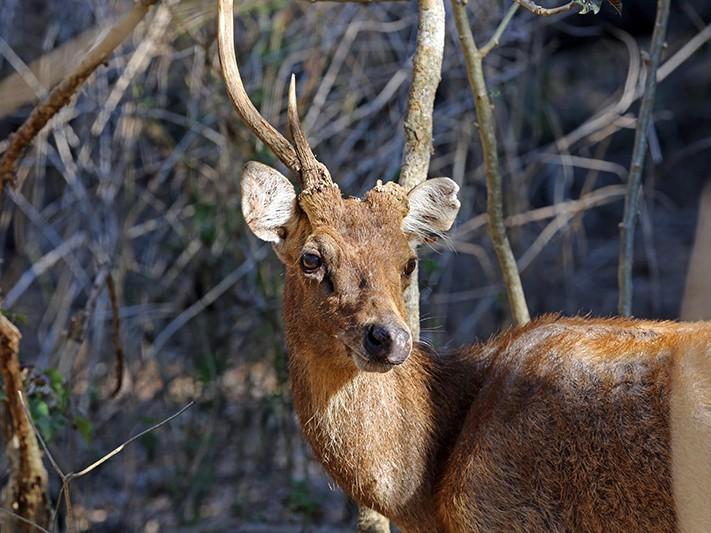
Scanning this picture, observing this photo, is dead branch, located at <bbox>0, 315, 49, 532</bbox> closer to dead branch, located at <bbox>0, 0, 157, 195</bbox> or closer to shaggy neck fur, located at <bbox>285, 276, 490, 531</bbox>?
dead branch, located at <bbox>0, 0, 157, 195</bbox>

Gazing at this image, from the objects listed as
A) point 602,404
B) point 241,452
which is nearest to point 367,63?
point 241,452

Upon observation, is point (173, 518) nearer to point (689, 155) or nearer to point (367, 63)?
point (367, 63)

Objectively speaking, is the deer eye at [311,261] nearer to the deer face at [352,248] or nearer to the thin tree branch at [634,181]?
the deer face at [352,248]

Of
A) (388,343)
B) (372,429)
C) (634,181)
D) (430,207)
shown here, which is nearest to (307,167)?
(430,207)

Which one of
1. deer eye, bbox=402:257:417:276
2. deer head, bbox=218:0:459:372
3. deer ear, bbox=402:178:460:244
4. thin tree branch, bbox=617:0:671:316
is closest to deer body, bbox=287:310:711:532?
deer head, bbox=218:0:459:372

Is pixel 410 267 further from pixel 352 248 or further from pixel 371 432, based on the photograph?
pixel 371 432

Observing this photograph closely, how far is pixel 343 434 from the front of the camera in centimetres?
476

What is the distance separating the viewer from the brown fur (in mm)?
4180

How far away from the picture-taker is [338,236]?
15.3 ft

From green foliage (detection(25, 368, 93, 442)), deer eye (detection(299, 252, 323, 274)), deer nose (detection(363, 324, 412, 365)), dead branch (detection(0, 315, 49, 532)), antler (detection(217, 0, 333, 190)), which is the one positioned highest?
antler (detection(217, 0, 333, 190))

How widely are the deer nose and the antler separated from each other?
818 millimetres

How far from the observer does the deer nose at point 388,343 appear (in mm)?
4285

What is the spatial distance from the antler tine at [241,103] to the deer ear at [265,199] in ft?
0.31

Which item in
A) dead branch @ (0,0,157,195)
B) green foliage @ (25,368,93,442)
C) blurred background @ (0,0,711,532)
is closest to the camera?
dead branch @ (0,0,157,195)
